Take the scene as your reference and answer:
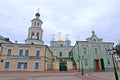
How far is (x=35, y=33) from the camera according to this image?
38.0m

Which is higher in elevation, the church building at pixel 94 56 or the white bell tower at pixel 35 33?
the white bell tower at pixel 35 33

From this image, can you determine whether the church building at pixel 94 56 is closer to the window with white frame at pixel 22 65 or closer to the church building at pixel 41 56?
the church building at pixel 41 56

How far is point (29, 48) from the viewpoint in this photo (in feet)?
93.9

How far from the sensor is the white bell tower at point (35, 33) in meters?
37.2

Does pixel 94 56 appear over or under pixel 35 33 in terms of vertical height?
under

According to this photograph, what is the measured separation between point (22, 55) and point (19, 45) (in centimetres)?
279

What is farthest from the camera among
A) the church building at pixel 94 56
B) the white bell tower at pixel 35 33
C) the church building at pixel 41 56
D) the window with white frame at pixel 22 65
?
the white bell tower at pixel 35 33

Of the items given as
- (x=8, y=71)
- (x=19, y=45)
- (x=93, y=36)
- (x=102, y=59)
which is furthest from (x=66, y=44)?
(x=8, y=71)

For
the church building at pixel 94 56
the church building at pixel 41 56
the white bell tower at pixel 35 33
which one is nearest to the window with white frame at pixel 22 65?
the church building at pixel 41 56

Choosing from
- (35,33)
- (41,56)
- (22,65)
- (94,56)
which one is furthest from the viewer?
(35,33)

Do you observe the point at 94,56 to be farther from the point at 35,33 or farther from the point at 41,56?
the point at 35,33

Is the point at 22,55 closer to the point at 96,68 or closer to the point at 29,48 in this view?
the point at 29,48

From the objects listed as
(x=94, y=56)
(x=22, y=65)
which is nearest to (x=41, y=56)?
(x=22, y=65)

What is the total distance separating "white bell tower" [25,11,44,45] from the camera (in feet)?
122
